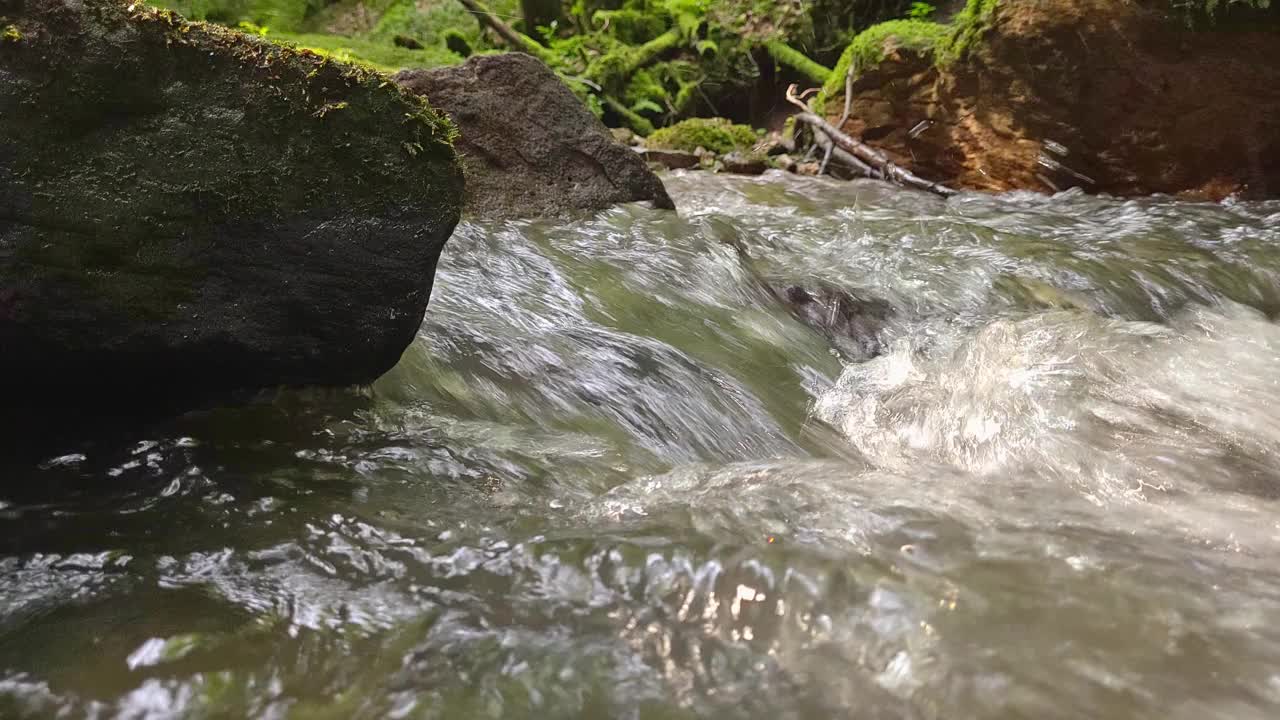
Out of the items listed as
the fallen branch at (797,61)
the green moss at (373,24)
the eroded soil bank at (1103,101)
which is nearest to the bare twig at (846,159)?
the eroded soil bank at (1103,101)

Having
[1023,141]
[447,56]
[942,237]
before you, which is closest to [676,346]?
[942,237]

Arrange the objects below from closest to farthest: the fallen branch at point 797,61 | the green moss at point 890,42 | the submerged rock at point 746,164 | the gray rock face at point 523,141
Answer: the gray rock face at point 523,141 < the green moss at point 890,42 < the submerged rock at point 746,164 < the fallen branch at point 797,61

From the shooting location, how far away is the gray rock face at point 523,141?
19.3 feet

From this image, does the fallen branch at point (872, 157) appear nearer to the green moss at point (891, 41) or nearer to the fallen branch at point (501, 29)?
the green moss at point (891, 41)

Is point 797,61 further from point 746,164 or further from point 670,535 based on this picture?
Answer: point 670,535

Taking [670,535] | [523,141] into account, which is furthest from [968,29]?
Answer: [670,535]

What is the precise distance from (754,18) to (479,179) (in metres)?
7.75

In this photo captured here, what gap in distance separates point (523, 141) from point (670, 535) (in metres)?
4.63

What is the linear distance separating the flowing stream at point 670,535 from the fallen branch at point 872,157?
379cm

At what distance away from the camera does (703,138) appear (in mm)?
10234

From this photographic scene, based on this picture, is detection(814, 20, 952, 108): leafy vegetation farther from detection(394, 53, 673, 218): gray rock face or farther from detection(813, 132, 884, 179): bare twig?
detection(394, 53, 673, 218): gray rock face

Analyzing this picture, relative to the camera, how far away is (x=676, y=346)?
4055mm

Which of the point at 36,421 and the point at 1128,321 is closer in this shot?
the point at 36,421

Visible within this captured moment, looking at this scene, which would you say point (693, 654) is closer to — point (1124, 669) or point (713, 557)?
point (713, 557)
